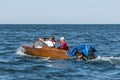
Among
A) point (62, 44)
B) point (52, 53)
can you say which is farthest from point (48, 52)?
point (62, 44)

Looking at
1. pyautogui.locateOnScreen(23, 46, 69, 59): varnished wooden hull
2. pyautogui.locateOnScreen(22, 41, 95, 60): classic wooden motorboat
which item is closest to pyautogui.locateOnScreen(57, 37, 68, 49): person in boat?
pyautogui.locateOnScreen(22, 41, 95, 60): classic wooden motorboat

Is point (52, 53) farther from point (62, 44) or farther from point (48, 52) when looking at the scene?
point (62, 44)

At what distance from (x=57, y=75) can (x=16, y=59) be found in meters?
8.44

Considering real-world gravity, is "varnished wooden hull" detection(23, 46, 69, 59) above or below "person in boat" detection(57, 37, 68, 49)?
below

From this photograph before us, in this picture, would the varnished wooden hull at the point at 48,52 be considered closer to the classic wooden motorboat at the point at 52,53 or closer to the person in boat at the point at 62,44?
the classic wooden motorboat at the point at 52,53

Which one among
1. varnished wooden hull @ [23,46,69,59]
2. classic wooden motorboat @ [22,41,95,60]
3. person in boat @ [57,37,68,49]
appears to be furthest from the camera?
person in boat @ [57,37,68,49]

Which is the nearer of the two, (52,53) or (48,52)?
(52,53)

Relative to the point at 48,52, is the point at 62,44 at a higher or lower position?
higher

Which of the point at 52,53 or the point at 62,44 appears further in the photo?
the point at 52,53

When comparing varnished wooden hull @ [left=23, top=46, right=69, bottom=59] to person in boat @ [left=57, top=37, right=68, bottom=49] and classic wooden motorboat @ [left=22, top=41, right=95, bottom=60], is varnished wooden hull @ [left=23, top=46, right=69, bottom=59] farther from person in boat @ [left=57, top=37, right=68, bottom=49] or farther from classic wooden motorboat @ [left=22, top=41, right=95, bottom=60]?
person in boat @ [left=57, top=37, right=68, bottom=49]

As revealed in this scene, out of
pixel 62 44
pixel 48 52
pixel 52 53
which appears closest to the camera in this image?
pixel 62 44

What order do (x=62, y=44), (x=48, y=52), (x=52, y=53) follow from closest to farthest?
(x=62, y=44)
(x=52, y=53)
(x=48, y=52)

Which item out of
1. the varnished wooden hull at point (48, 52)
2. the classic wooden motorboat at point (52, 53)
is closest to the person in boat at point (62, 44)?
the classic wooden motorboat at point (52, 53)

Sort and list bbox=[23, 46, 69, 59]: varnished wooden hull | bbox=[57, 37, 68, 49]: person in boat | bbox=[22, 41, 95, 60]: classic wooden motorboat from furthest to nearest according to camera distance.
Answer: bbox=[57, 37, 68, 49]: person in boat
bbox=[23, 46, 69, 59]: varnished wooden hull
bbox=[22, 41, 95, 60]: classic wooden motorboat
